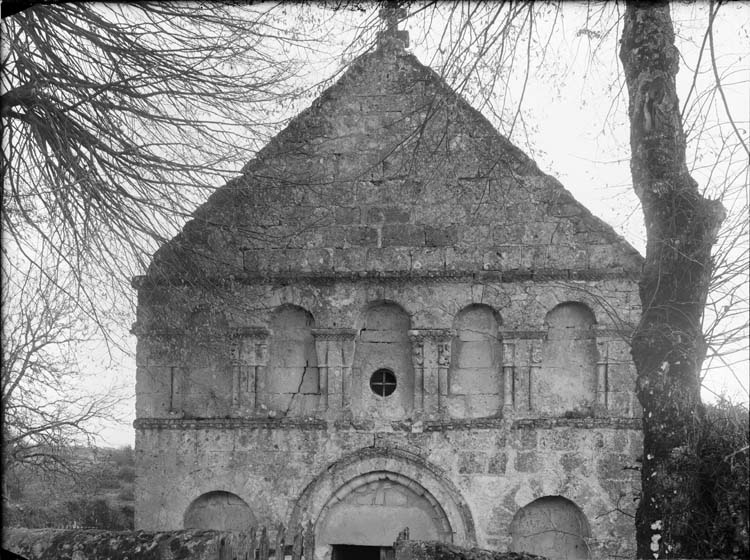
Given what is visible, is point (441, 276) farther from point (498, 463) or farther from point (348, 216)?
point (498, 463)

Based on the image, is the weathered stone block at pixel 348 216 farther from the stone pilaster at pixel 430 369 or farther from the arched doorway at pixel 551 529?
the arched doorway at pixel 551 529

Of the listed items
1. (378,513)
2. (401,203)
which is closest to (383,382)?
(378,513)

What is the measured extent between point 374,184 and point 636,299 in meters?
3.91

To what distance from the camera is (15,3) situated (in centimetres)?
726

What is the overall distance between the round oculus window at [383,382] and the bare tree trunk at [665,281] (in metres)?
5.81

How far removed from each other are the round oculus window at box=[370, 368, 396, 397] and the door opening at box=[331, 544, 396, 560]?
6.79 ft

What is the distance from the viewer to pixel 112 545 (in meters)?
6.23

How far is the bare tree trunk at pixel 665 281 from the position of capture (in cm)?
654

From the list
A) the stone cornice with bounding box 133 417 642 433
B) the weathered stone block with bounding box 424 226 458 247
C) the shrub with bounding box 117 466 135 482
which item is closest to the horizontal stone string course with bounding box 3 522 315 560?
the stone cornice with bounding box 133 417 642 433

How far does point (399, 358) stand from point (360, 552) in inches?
120

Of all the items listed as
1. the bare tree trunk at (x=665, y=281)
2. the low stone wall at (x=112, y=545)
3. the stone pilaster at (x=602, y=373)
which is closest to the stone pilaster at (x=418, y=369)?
the stone pilaster at (x=602, y=373)

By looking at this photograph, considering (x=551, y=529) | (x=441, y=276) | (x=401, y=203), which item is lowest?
(x=551, y=529)

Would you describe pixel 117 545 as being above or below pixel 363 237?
below

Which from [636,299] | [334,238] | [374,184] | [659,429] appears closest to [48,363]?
[334,238]
